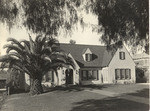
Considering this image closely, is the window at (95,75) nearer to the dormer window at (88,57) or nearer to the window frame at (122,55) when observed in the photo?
the dormer window at (88,57)

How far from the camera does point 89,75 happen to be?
106 feet

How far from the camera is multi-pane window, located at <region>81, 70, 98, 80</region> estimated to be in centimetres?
3188

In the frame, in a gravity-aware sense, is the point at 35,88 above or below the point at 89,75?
below

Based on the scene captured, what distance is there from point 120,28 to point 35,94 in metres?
15.2

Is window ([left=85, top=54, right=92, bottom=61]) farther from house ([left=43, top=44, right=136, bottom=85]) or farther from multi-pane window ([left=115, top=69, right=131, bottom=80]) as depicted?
multi-pane window ([left=115, top=69, right=131, bottom=80])

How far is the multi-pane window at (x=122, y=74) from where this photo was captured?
33.2m

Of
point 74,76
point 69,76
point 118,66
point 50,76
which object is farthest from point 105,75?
point 50,76

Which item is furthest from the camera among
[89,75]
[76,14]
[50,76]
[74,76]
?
[89,75]

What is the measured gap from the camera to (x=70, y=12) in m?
9.16

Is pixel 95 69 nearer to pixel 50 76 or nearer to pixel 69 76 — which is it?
pixel 69 76

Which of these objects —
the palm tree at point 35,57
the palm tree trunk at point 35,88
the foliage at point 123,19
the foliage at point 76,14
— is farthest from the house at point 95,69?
the foliage at point 76,14

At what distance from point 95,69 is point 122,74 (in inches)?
157

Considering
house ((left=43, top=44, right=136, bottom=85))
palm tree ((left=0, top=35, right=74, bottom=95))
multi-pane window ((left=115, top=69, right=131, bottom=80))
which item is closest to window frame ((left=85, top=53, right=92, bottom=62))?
house ((left=43, top=44, right=136, bottom=85))

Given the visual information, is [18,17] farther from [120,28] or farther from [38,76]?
[38,76]
